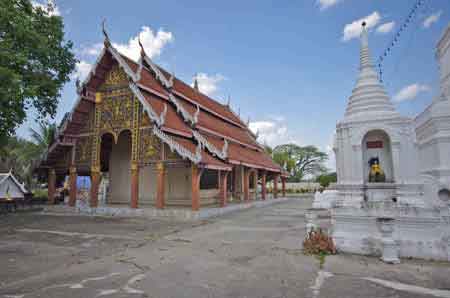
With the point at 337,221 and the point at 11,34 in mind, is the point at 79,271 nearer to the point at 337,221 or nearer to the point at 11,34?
the point at 337,221

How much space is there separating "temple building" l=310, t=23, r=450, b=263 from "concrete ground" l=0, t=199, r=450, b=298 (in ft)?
1.15

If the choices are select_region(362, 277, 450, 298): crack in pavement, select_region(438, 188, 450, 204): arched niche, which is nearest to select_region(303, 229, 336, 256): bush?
select_region(362, 277, 450, 298): crack in pavement

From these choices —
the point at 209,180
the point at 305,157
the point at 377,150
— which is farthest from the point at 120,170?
the point at 305,157

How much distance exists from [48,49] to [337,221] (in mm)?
11298

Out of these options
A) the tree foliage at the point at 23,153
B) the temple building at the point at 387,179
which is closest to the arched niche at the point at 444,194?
the temple building at the point at 387,179

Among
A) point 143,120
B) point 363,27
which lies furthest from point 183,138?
point 363,27

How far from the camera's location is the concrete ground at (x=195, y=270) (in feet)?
10.8

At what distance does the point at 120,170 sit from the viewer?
15.9 metres

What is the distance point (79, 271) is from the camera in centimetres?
411

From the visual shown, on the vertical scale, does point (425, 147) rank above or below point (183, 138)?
below

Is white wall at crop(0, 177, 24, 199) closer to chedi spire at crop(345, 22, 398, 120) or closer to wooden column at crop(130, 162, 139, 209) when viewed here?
wooden column at crop(130, 162, 139, 209)

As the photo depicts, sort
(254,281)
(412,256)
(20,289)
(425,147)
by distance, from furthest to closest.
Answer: (425,147)
(412,256)
(254,281)
(20,289)

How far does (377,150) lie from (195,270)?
4776 millimetres

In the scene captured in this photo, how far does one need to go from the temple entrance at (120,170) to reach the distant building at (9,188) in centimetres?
460
